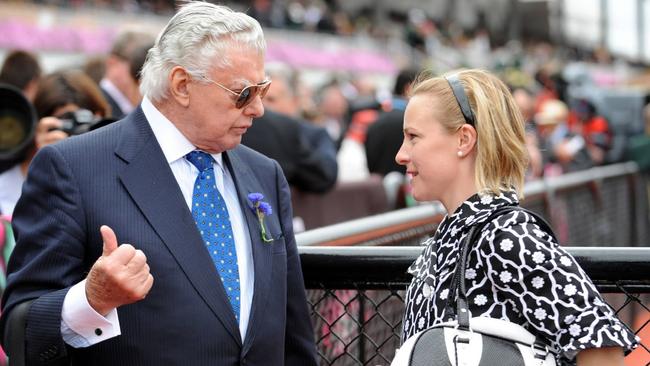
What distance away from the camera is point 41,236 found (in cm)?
230

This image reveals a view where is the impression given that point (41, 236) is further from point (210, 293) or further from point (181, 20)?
point (181, 20)

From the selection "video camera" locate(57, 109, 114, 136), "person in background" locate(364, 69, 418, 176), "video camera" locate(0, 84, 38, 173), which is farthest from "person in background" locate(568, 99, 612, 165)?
"video camera" locate(0, 84, 38, 173)

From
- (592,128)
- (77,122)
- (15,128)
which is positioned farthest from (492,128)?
(592,128)

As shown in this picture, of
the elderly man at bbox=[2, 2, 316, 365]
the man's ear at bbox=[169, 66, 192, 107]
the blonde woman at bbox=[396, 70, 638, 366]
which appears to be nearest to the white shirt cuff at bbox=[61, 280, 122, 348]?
the elderly man at bbox=[2, 2, 316, 365]


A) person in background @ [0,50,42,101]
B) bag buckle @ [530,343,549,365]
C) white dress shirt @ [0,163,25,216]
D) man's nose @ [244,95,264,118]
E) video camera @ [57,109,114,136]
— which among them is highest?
man's nose @ [244,95,264,118]

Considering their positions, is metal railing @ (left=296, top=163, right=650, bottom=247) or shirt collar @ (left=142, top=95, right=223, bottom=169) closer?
shirt collar @ (left=142, top=95, right=223, bottom=169)

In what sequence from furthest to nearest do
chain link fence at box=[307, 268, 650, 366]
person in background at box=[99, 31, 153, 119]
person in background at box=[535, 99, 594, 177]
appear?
person in background at box=[535, 99, 594, 177] < person in background at box=[99, 31, 153, 119] < chain link fence at box=[307, 268, 650, 366]

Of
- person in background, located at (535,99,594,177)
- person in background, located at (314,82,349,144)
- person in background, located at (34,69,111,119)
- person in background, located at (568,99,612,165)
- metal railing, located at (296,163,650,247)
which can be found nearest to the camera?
metal railing, located at (296,163,650,247)

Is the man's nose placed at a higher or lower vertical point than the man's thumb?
higher

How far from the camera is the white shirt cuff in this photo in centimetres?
222

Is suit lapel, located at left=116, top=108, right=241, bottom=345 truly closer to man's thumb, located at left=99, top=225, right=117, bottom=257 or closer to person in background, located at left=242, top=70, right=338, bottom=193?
man's thumb, located at left=99, top=225, right=117, bottom=257

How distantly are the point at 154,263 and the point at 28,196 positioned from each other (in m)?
0.33

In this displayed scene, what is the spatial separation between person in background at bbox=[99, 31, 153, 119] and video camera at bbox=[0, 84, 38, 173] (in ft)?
3.49

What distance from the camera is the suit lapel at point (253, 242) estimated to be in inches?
98.5
